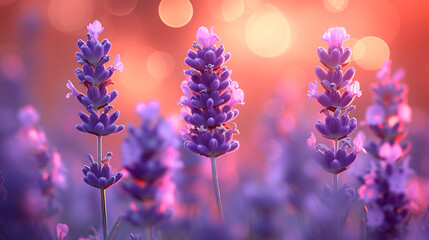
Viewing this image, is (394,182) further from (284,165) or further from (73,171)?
(73,171)

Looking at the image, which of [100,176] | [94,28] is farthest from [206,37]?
[100,176]

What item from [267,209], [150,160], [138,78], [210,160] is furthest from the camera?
[138,78]

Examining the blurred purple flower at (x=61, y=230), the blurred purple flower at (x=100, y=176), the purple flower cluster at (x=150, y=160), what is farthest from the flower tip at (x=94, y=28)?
the blurred purple flower at (x=61, y=230)

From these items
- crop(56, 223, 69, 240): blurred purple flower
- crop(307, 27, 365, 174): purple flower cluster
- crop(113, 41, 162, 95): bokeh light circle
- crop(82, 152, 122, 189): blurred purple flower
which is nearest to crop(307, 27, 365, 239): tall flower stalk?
crop(307, 27, 365, 174): purple flower cluster

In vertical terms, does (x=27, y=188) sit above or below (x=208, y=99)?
below

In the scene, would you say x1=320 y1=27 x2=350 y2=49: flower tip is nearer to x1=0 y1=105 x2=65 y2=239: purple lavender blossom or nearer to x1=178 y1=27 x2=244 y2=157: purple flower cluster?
→ x1=178 y1=27 x2=244 y2=157: purple flower cluster

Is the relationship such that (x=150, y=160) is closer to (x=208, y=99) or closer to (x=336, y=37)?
(x=208, y=99)

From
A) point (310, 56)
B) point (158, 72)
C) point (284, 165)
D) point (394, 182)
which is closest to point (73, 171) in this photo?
point (284, 165)
